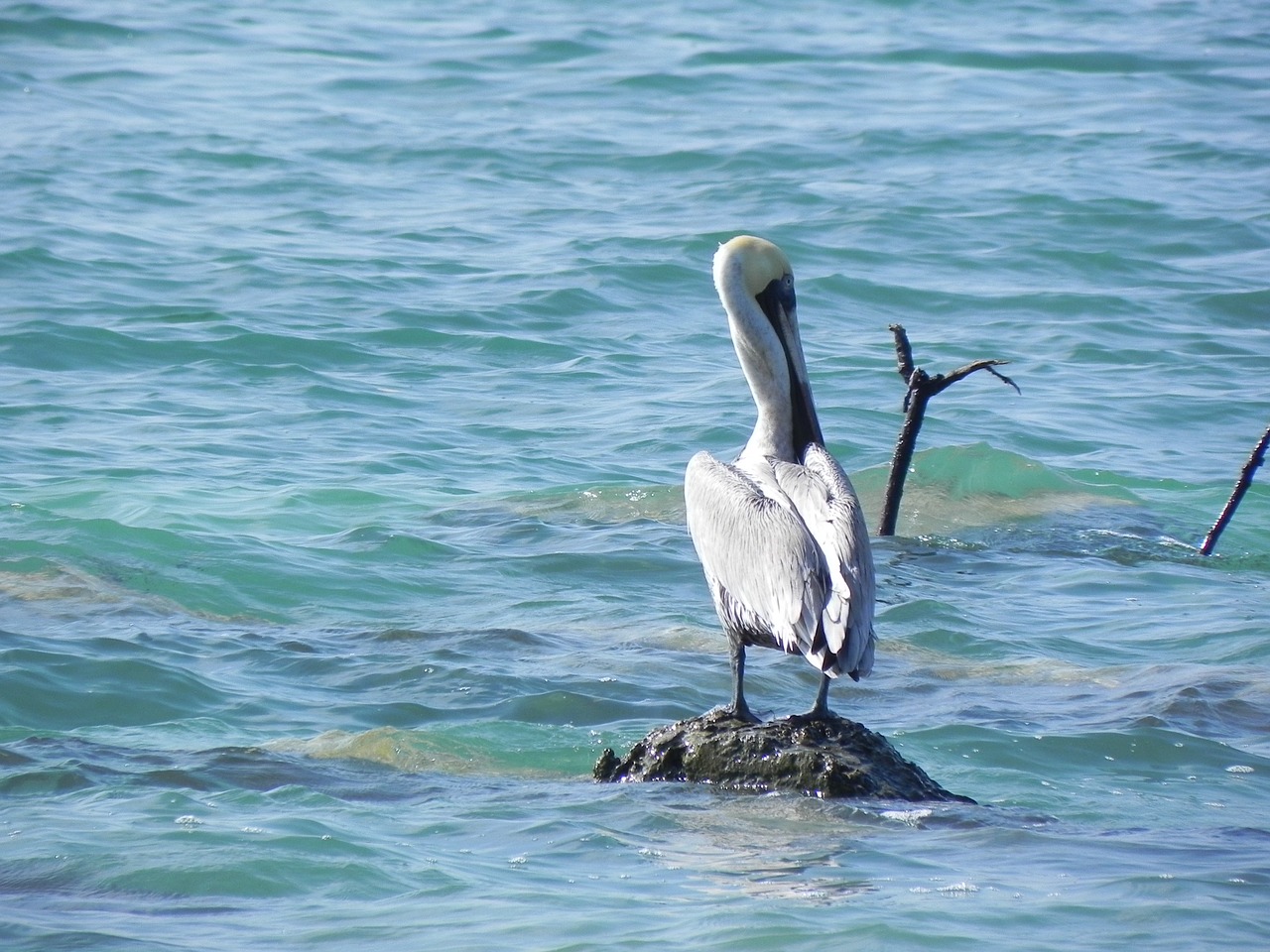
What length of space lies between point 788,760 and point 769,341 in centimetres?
171

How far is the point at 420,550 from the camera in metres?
8.28

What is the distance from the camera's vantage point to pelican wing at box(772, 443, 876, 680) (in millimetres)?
4727

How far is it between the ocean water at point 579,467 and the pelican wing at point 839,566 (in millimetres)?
427

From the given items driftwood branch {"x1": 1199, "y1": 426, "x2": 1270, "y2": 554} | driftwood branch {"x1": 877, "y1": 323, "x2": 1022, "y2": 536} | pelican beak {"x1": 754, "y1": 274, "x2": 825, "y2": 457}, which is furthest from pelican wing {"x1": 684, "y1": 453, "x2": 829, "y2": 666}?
driftwood branch {"x1": 1199, "y1": 426, "x2": 1270, "y2": 554}

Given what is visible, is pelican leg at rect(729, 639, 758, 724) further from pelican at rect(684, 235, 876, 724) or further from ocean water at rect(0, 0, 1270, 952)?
ocean water at rect(0, 0, 1270, 952)

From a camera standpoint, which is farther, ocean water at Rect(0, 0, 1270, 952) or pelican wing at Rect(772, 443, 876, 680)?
pelican wing at Rect(772, 443, 876, 680)

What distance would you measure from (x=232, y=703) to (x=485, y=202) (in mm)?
9073

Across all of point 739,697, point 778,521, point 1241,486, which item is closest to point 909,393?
point 1241,486

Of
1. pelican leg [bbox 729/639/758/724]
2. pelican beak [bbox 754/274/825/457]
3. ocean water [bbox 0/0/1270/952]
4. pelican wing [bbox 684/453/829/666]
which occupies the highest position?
pelican beak [bbox 754/274/825/457]

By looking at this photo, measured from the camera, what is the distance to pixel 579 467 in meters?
9.65

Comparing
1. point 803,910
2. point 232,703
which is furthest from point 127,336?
point 803,910

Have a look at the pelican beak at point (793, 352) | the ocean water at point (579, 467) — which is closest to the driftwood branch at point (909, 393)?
the ocean water at point (579, 467)

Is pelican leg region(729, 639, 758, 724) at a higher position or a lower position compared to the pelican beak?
lower

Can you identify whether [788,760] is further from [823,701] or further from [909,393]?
[909,393]
